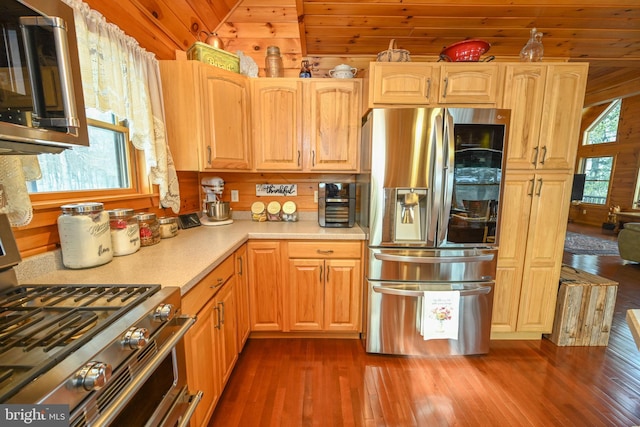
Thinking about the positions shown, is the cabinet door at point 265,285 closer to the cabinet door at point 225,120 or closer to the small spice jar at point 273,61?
the cabinet door at point 225,120

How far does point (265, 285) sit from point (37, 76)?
65.4 inches

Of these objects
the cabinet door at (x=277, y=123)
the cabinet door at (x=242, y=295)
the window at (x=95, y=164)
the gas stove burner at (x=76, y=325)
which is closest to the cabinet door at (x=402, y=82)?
the cabinet door at (x=277, y=123)

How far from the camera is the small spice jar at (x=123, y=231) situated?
131 cm

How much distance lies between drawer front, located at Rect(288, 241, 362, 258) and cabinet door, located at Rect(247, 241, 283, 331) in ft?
0.45

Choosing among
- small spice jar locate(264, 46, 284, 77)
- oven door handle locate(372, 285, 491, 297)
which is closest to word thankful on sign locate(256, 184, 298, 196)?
small spice jar locate(264, 46, 284, 77)

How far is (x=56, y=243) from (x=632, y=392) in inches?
132

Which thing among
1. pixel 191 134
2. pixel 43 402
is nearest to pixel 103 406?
pixel 43 402

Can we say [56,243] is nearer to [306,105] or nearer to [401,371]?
[306,105]

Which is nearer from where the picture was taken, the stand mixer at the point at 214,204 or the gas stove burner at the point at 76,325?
the gas stove burner at the point at 76,325

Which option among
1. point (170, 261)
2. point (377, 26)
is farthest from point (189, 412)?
point (377, 26)

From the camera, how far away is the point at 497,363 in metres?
1.89

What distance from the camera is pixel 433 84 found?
182 centimetres

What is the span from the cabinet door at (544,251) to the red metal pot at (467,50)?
0.99 meters

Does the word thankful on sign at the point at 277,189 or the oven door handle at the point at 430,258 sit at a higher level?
the word thankful on sign at the point at 277,189
